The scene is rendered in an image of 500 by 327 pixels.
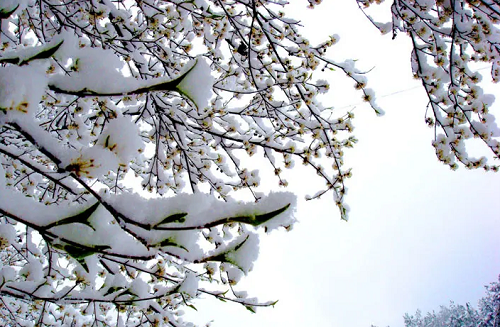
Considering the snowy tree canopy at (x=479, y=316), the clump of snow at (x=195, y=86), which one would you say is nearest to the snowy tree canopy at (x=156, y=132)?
the clump of snow at (x=195, y=86)

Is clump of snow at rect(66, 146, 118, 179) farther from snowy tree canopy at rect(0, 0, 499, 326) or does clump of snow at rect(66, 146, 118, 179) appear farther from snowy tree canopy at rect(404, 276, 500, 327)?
snowy tree canopy at rect(404, 276, 500, 327)

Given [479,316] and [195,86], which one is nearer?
[195,86]

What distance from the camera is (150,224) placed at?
1.89 feet

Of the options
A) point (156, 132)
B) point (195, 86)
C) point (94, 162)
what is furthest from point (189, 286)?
point (156, 132)

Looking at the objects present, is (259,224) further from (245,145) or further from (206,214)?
(245,145)

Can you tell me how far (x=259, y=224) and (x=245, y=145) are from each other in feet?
7.16

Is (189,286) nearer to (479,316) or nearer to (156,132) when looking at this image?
(156,132)

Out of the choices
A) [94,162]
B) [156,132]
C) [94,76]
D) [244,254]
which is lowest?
[244,254]

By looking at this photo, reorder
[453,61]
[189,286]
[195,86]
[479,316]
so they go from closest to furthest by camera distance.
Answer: [195,86]
[189,286]
[453,61]
[479,316]

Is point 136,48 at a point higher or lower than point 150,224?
higher

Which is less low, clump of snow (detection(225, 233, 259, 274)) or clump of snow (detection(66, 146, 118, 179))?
clump of snow (detection(66, 146, 118, 179))

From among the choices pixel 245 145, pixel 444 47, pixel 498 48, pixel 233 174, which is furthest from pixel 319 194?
pixel 498 48

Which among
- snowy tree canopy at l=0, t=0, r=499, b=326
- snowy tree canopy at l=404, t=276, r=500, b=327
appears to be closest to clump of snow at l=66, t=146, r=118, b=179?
snowy tree canopy at l=0, t=0, r=499, b=326

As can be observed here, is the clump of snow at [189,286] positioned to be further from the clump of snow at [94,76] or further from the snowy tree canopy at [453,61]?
the snowy tree canopy at [453,61]
